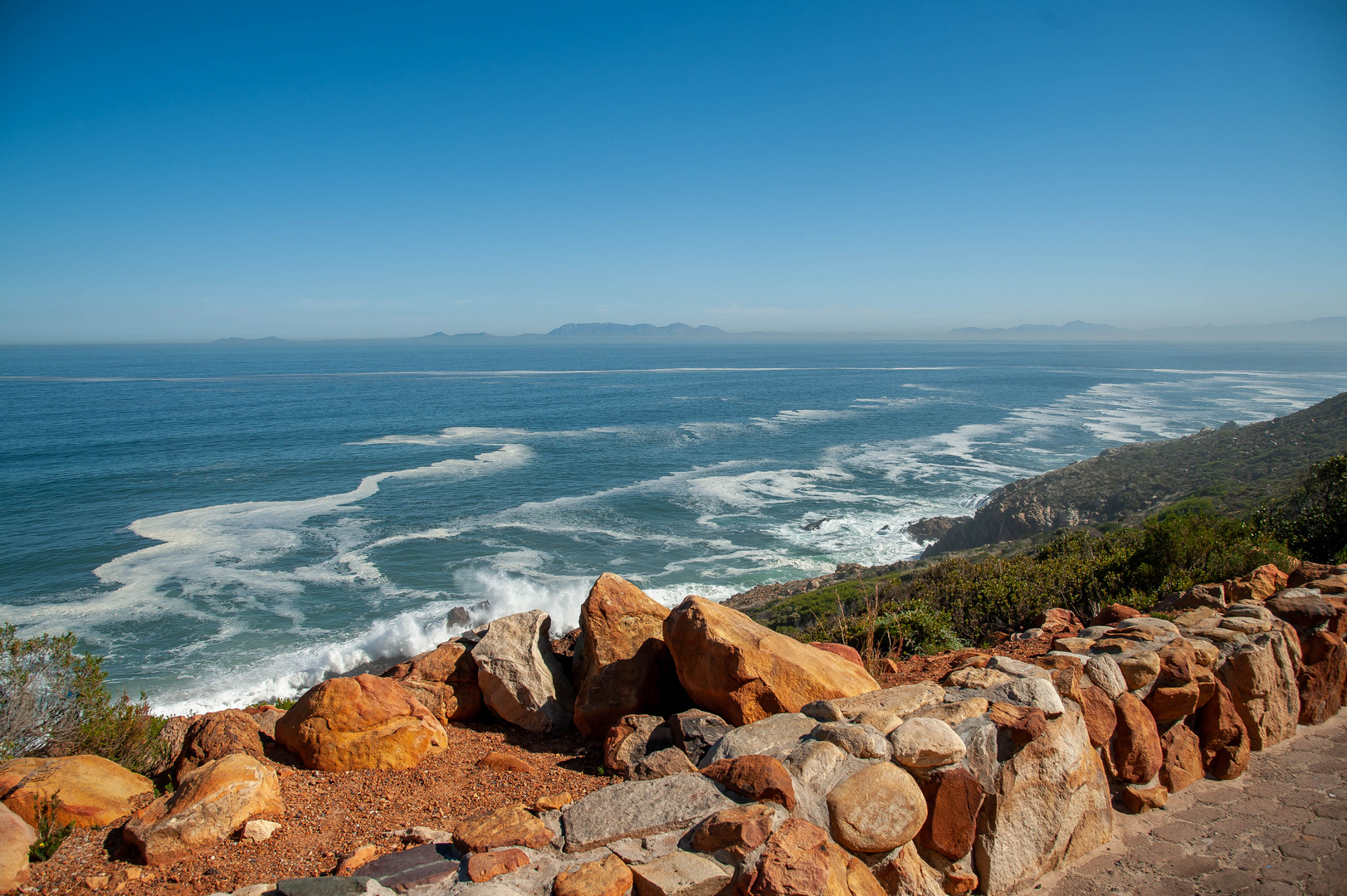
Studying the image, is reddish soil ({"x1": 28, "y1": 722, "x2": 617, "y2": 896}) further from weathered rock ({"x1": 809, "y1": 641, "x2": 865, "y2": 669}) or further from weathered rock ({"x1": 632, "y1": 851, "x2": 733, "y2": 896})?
weathered rock ({"x1": 809, "y1": 641, "x2": 865, "y2": 669})

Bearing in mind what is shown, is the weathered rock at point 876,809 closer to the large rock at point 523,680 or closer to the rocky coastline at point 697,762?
the rocky coastline at point 697,762

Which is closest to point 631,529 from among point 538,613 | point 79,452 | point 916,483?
point 916,483

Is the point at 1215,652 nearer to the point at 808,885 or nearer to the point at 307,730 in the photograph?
the point at 808,885

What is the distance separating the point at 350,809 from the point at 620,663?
284cm

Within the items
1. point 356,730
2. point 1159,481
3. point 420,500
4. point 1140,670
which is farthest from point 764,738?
point 1159,481

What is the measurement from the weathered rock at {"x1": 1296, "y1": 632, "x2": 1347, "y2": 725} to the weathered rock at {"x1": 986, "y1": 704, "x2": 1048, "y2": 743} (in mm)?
4471

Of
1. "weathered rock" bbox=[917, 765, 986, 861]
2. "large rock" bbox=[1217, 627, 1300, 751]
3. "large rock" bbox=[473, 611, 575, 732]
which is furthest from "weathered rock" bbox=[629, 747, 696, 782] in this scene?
"large rock" bbox=[1217, 627, 1300, 751]

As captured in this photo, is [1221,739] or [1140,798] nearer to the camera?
[1140,798]

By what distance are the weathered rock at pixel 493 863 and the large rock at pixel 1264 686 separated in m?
6.93

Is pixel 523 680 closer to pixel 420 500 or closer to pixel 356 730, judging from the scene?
pixel 356 730

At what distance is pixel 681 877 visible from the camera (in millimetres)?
4000

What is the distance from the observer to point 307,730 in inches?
253

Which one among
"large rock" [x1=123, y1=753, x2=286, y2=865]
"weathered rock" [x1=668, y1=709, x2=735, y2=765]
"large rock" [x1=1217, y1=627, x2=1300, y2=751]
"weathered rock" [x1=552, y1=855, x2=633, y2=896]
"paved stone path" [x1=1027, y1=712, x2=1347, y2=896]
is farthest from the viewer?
"large rock" [x1=1217, y1=627, x2=1300, y2=751]

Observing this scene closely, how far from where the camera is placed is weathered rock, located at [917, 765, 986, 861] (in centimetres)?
487
